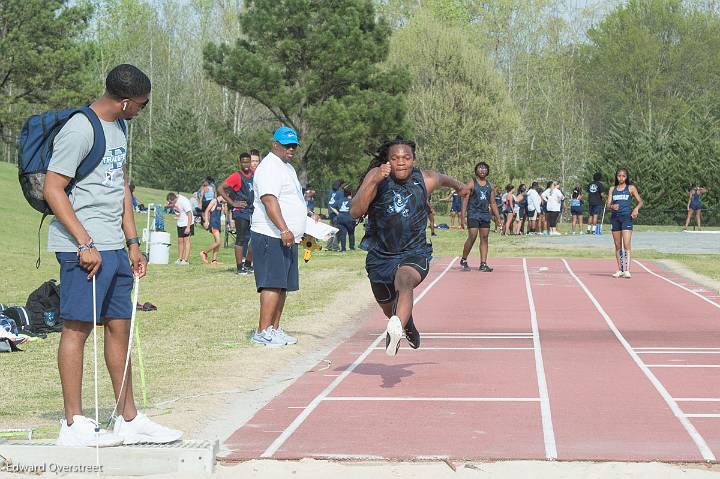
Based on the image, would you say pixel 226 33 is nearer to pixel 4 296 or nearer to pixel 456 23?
pixel 456 23

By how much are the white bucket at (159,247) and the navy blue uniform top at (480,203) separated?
622 centimetres

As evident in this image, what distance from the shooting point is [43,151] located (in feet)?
20.2

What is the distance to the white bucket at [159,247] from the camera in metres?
22.8

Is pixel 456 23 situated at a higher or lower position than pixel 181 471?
higher

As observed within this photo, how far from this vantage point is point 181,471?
6.07m

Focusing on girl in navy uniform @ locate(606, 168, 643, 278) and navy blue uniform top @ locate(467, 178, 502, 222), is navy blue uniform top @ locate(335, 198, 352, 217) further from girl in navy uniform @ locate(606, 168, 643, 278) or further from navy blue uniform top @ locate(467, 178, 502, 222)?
girl in navy uniform @ locate(606, 168, 643, 278)

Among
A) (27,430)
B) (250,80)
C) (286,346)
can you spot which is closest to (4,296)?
(286,346)

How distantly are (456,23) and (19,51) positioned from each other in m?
31.2

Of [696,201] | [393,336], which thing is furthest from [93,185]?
[696,201]

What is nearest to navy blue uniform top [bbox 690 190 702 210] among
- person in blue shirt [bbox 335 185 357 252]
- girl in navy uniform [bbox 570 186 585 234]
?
girl in navy uniform [bbox 570 186 585 234]

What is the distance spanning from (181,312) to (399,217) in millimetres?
5911

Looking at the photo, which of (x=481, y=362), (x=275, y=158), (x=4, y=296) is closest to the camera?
(x=481, y=362)

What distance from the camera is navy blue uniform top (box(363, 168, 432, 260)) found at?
29.3 ft

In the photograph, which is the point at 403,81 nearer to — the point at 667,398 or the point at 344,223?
the point at 344,223
